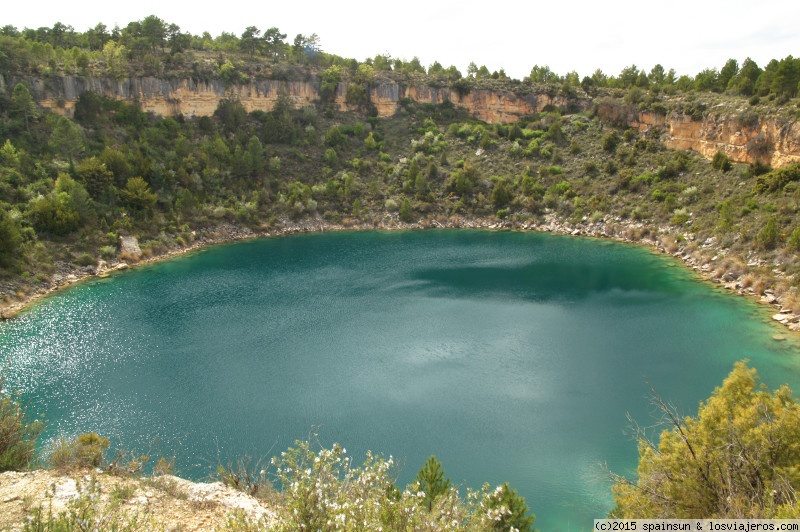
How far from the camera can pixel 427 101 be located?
83062 millimetres

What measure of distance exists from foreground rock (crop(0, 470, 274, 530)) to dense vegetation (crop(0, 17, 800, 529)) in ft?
98.7

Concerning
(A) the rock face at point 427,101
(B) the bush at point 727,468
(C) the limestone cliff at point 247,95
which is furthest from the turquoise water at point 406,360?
(C) the limestone cliff at point 247,95

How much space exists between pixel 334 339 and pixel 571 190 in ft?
141

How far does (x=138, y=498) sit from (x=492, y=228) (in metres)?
53.7

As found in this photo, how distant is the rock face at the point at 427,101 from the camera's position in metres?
50.7

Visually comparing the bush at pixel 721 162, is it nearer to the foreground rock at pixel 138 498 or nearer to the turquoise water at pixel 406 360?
the turquoise water at pixel 406 360

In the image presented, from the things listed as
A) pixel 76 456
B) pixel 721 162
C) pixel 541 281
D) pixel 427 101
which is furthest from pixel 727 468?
pixel 427 101

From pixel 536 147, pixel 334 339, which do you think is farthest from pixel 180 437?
pixel 536 147

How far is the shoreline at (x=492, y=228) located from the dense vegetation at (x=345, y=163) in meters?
0.37

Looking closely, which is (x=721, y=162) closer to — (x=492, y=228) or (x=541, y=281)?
(x=492, y=228)

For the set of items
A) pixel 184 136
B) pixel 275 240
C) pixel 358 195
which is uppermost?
pixel 184 136

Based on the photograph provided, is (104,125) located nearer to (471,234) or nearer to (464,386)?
(471,234)

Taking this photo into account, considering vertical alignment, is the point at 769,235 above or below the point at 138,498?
above

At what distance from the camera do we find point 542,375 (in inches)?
1060
